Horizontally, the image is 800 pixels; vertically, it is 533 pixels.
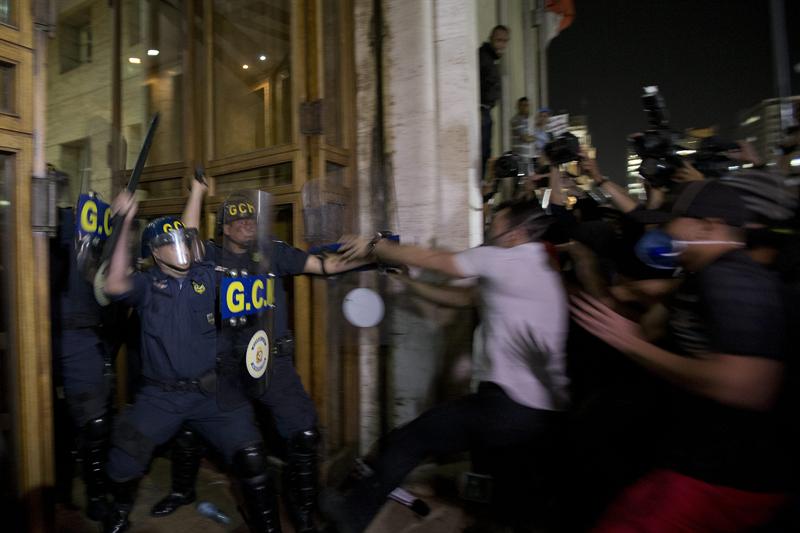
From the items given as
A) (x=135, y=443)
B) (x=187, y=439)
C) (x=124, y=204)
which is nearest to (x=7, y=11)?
(x=124, y=204)

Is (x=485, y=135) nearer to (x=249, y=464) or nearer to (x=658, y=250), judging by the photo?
(x=658, y=250)

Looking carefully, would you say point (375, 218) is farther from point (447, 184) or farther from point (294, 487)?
point (294, 487)

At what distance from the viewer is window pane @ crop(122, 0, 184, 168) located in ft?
14.4

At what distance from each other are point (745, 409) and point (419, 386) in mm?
2320

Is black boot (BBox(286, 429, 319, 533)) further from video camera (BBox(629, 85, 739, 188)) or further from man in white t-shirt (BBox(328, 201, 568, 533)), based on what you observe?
video camera (BBox(629, 85, 739, 188))

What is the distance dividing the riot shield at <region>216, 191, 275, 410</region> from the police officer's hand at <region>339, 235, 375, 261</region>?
479mm

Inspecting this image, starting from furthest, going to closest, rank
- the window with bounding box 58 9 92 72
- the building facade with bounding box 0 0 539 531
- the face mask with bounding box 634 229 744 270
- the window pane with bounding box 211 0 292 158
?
the window with bounding box 58 9 92 72, the window pane with bounding box 211 0 292 158, the building facade with bounding box 0 0 539 531, the face mask with bounding box 634 229 744 270

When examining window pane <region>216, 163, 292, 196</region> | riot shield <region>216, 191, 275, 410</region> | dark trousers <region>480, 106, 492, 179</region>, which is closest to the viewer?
riot shield <region>216, 191, 275, 410</region>

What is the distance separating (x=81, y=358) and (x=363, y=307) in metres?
1.87

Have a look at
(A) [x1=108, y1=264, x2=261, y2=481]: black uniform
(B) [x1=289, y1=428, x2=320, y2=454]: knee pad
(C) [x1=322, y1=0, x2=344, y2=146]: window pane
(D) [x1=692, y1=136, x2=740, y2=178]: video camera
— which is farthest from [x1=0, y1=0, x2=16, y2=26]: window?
(D) [x1=692, y1=136, x2=740, y2=178]: video camera

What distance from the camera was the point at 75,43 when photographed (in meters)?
7.38

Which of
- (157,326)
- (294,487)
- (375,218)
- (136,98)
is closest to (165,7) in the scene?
(136,98)

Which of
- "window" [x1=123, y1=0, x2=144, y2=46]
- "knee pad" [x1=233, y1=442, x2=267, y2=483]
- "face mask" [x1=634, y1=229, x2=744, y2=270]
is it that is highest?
"window" [x1=123, y1=0, x2=144, y2=46]

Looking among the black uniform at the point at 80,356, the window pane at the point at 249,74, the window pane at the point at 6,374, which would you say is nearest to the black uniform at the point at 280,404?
the black uniform at the point at 80,356
